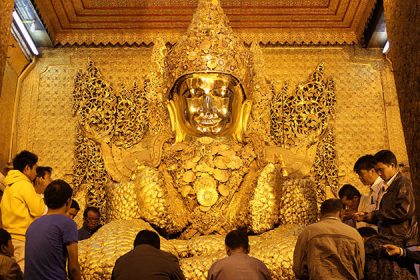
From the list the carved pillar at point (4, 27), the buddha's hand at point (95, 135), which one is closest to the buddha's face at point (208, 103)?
the buddha's hand at point (95, 135)

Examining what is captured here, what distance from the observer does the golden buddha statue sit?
16.5 ft

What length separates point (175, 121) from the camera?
5809 millimetres

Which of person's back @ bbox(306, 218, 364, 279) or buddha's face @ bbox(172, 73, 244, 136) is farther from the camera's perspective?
buddha's face @ bbox(172, 73, 244, 136)

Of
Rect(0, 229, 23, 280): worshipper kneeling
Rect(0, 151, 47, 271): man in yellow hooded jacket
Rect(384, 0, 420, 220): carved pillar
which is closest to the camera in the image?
Rect(384, 0, 420, 220): carved pillar

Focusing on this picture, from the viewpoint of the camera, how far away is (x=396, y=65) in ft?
10.0

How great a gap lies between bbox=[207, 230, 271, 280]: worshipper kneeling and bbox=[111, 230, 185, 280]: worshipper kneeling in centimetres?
24

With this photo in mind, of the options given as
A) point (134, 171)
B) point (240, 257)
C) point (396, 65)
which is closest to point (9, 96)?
point (134, 171)

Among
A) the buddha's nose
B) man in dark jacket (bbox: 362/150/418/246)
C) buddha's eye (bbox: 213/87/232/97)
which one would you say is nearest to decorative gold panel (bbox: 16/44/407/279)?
buddha's eye (bbox: 213/87/232/97)

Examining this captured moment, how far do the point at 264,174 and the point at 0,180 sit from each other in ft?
8.35

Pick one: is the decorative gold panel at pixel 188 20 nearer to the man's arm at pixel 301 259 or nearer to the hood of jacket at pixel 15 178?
the hood of jacket at pixel 15 178

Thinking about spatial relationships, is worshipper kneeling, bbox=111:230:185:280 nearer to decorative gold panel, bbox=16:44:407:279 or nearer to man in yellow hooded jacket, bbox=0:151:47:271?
man in yellow hooded jacket, bbox=0:151:47:271

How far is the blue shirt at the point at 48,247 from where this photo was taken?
2926mm

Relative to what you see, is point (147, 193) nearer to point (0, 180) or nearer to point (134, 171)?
point (134, 171)

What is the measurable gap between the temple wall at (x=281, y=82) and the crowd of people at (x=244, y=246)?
2704 mm
